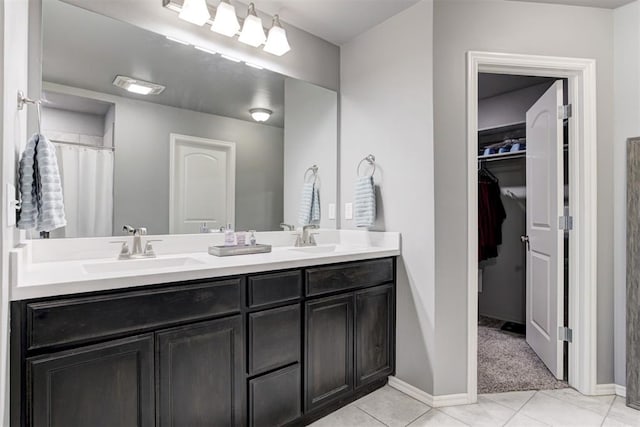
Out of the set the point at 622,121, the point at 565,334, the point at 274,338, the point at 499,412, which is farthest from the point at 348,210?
the point at 622,121

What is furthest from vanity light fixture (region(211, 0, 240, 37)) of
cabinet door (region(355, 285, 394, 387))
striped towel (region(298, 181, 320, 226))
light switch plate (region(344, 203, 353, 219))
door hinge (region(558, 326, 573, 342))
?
door hinge (region(558, 326, 573, 342))

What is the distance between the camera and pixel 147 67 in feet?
6.10

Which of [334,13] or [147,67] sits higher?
[334,13]

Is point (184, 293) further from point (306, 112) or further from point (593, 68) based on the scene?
point (593, 68)

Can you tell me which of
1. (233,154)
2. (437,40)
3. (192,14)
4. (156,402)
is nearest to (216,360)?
(156,402)

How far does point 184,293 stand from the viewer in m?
1.36

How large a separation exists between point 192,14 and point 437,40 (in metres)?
1.37

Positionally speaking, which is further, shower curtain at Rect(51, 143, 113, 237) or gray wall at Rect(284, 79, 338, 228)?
gray wall at Rect(284, 79, 338, 228)

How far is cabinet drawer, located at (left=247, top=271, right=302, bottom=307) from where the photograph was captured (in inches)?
61.1

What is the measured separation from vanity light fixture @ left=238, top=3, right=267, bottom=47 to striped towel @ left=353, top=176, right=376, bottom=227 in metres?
1.08

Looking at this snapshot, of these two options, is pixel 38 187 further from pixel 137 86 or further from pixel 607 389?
pixel 607 389

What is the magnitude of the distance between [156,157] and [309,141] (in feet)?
3.60

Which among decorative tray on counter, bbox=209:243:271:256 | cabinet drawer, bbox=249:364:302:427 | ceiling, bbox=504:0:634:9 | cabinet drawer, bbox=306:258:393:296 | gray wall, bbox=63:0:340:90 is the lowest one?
cabinet drawer, bbox=249:364:302:427

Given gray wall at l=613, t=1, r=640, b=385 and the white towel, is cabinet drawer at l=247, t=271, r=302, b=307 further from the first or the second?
gray wall at l=613, t=1, r=640, b=385
